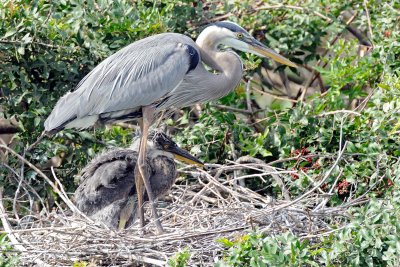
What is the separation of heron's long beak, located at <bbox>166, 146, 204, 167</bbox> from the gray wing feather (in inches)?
15.0

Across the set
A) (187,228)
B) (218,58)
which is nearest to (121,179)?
(187,228)

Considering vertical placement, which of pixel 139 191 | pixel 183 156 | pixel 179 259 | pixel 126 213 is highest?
pixel 179 259

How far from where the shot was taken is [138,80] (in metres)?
8.14

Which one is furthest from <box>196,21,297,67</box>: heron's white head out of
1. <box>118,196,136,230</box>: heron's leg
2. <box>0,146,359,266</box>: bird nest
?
<box>118,196,136,230</box>: heron's leg

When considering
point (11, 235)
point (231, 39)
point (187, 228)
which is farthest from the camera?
point (231, 39)

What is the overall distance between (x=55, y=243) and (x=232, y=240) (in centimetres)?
109

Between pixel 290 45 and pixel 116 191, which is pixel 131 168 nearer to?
pixel 116 191

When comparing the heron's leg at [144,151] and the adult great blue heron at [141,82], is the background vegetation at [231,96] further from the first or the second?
the heron's leg at [144,151]

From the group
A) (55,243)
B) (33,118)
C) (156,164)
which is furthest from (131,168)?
(55,243)

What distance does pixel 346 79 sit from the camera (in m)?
8.48

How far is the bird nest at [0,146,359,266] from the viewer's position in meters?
6.86

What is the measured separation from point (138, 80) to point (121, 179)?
27.8 inches

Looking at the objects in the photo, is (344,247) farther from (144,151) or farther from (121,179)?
(121,179)

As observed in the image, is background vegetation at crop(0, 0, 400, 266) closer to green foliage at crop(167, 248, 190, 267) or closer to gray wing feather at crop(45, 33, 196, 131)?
gray wing feather at crop(45, 33, 196, 131)
